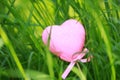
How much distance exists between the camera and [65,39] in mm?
968

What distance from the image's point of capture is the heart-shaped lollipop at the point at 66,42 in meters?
0.96

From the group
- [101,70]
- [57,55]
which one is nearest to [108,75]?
[101,70]

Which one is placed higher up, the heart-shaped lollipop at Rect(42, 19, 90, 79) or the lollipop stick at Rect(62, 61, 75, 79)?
the heart-shaped lollipop at Rect(42, 19, 90, 79)

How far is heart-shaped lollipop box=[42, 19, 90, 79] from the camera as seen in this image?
37.7 inches

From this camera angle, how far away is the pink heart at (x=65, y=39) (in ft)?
3.14

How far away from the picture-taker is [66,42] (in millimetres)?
967

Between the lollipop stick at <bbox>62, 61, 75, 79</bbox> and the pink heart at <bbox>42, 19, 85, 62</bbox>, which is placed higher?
the pink heart at <bbox>42, 19, 85, 62</bbox>

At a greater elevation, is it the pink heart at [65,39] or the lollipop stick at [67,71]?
the pink heart at [65,39]

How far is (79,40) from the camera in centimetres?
99

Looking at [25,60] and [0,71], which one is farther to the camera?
[25,60]

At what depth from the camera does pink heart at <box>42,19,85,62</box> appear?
0.96 m

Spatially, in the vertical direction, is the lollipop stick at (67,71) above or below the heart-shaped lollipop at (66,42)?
below

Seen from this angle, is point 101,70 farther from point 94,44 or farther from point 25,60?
point 25,60

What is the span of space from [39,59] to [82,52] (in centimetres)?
12
